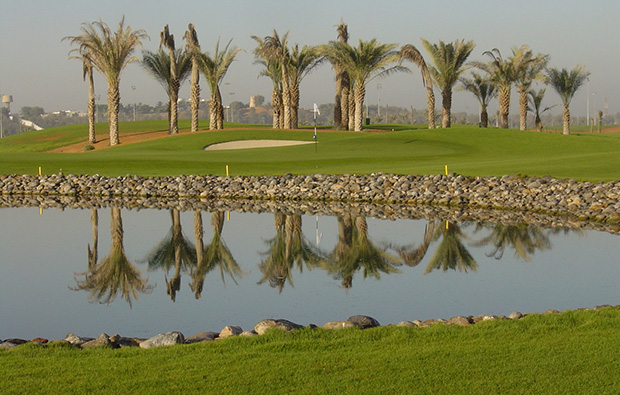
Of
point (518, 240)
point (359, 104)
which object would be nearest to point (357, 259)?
point (518, 240)

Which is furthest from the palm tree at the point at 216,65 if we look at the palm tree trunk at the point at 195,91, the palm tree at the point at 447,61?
the palm tree at the point at 447,61

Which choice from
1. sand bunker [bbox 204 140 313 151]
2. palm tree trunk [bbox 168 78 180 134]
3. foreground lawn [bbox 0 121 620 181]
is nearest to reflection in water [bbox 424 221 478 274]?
foreground lawn [bbox 0 121 620 181]

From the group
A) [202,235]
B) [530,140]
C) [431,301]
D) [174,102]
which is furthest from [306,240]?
[174,102]

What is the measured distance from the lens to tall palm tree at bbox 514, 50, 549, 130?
66.7 metres

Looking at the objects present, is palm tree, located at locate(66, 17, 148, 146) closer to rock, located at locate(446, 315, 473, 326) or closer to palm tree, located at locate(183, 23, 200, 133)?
palm tree, located at locate(183, 23, 200, 133)

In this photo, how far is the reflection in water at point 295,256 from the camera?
44.9 feet

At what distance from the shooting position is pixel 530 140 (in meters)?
47.1

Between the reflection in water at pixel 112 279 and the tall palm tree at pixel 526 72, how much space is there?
2155 inches

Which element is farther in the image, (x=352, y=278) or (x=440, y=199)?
(x=440, y=199)

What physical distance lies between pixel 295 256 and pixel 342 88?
1906 inches

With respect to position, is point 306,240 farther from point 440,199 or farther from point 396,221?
point 440,199

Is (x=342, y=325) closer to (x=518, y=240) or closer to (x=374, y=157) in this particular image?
(x=518, y=240)

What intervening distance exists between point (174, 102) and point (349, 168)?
32.2 metres

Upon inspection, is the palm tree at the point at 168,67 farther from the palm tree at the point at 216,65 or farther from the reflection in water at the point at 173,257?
the reflection in water at the point at 173,257
